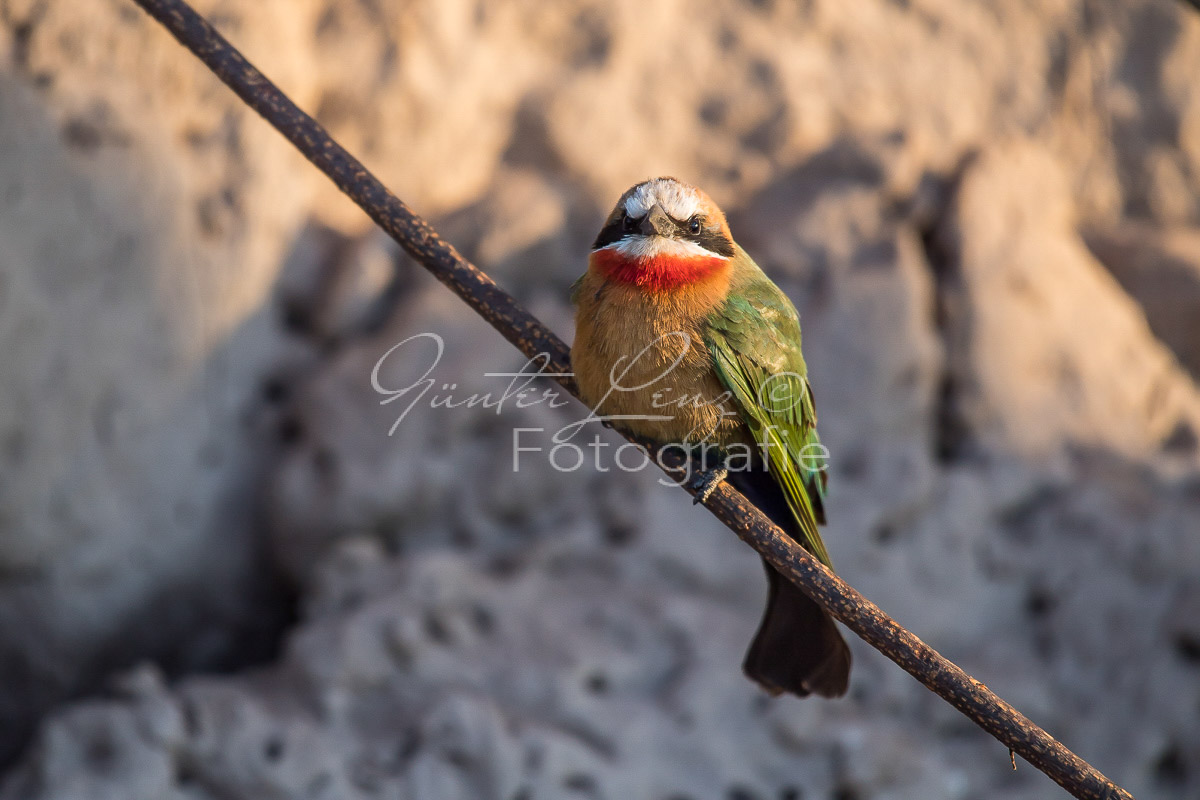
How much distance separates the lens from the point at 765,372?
6.42 ft

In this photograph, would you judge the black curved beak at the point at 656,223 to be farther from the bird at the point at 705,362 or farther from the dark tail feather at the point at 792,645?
the dark tail feather at the point at 792,645

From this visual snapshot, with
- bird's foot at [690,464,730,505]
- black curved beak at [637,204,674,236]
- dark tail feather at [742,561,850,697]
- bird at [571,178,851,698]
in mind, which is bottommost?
dark tail feather at [742,561,850,697]

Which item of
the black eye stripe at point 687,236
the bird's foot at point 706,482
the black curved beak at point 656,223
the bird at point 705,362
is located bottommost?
the bird's foot at point 706,482

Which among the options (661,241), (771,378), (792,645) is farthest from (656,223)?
(792,645)

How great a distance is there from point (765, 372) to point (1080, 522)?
5.60ft

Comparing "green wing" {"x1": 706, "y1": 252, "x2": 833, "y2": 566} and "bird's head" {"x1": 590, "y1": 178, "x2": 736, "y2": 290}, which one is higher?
"bird's head" {"x1": 590, "y1": 178, "x2": 736, "y2": 290}

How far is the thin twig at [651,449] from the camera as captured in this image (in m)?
1.59

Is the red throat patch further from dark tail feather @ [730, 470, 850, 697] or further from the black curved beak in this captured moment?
dark tail feather @ [730, 470, 850, 697]

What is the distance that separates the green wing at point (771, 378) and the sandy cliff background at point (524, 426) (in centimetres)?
100

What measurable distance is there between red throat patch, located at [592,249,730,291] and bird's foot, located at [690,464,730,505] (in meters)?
0.35

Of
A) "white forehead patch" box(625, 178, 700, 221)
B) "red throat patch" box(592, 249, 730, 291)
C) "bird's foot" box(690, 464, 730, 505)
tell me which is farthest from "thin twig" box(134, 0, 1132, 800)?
"white forehead patch" box(625, 178, 700, 221)

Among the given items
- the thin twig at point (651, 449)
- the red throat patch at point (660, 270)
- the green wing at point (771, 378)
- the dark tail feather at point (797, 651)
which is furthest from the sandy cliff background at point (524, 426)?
the red throat patch at point (660, 270)

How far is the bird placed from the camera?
1879mm

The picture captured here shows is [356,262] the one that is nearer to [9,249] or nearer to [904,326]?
[9,249]
